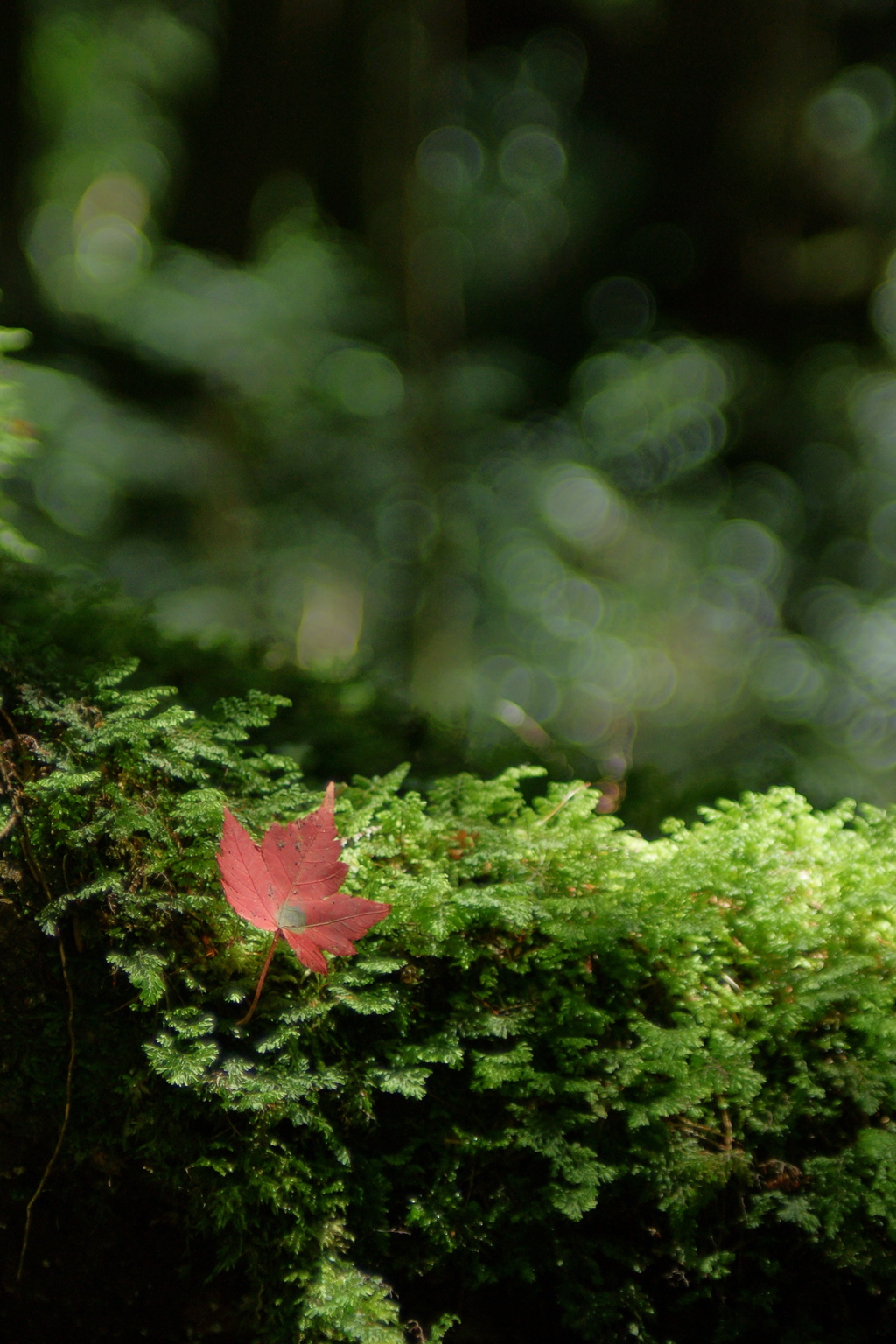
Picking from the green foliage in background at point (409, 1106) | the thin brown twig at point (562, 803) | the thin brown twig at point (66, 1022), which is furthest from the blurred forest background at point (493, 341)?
the thin brown twig at point (66, 1022)

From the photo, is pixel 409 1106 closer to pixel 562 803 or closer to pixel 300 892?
pixel 300 892

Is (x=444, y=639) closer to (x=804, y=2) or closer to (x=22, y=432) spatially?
(x=22, y=432)

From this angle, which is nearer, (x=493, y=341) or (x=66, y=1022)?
(x=66, y=1022)

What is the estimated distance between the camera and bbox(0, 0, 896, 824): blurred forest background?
169 inches

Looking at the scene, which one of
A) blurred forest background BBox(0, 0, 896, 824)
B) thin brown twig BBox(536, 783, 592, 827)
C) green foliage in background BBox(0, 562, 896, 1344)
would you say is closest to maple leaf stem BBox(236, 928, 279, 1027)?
green foliage in background BBox(0, 562, 896, 1344)

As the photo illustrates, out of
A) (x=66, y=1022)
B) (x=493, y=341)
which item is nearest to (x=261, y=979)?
(x=66, y=1022)

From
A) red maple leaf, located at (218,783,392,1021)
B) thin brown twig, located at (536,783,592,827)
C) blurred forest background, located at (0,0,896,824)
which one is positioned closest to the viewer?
red maple leaf, located at (218,783,392,1021)

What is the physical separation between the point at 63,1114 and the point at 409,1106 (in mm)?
381

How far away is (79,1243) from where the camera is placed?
2.94ft

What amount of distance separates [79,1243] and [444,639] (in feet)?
11.5

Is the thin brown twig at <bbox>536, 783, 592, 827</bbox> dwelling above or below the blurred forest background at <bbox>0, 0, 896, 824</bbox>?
below

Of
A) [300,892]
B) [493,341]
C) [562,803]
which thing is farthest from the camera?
[493,341]

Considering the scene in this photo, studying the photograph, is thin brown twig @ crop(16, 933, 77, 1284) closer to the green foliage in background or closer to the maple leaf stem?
the green foliage in background

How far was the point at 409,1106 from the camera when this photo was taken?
938 millimetres
